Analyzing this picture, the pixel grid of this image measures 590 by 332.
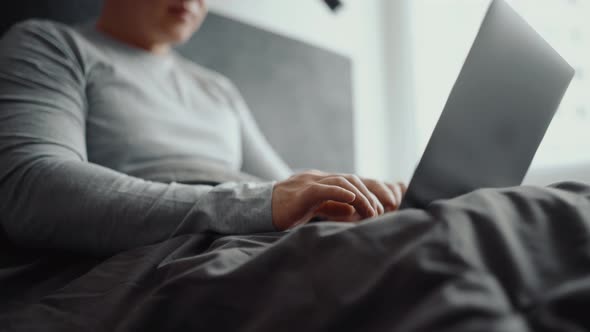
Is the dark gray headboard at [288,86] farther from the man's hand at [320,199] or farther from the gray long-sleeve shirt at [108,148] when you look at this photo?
the man's hand at [320,199]

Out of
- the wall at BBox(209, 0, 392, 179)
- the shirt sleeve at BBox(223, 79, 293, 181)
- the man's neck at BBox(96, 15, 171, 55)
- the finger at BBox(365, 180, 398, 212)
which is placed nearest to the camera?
the finger at BBox(365, 180, 398, 212)

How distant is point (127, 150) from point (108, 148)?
0.03 m

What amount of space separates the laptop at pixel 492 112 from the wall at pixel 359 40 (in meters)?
1.12

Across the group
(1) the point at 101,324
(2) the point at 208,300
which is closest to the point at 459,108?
(2) the point at 208,300

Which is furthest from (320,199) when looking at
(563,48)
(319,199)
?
(563,48)

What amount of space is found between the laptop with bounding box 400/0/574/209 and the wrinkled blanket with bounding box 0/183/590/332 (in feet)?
0.35

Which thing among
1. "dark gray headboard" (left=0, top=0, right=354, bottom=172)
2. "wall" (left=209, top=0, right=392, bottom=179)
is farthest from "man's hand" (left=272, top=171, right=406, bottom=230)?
"wall" (left=209, top=0, right=392, bottom=179)

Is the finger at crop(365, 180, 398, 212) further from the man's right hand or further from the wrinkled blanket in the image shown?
the wrinkled blanket

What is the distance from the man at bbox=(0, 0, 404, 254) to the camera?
1.67 feet

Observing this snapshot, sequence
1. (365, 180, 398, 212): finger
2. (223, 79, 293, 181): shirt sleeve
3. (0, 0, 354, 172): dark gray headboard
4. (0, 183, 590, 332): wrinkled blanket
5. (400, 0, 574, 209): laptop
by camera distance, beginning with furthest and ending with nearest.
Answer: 1. (0, 0, 354, 172): dark gray headboard
2. (223, 79, 293, 181): shirt sleeve
3. (365, 180, 398, 212): finger
4. (400, 0, 574, 209): laptop
5. (0, 183, 590, 332): wrinkled blanket

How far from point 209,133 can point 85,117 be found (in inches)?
10.8

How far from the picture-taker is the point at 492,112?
1.70 ft

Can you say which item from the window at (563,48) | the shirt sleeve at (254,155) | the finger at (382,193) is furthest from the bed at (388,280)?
the window at (563,48)

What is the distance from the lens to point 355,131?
1.77 metres
